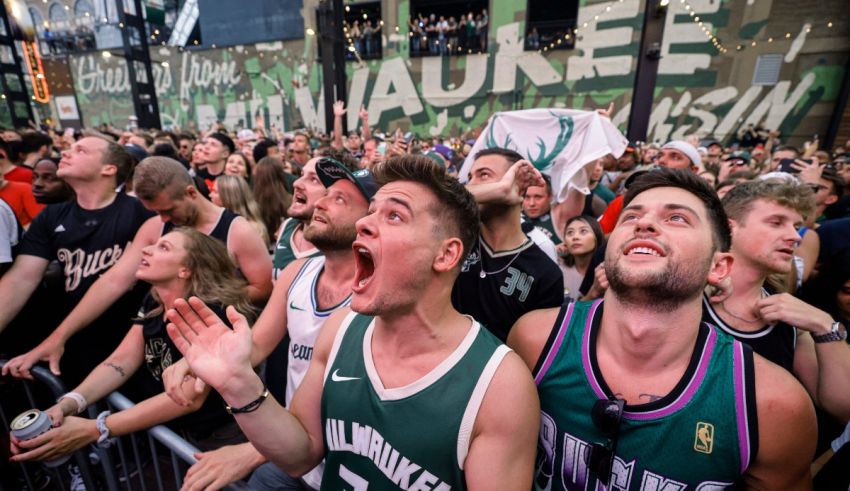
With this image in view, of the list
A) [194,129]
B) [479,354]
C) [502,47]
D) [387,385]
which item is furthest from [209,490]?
[194,129]

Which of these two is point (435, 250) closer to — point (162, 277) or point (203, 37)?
point (162, 277)

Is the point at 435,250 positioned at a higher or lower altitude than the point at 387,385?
higher

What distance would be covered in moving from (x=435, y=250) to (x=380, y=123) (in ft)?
67.2

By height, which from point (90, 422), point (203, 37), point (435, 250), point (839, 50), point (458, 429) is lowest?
point (90, 422)

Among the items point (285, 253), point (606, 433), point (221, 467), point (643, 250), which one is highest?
point (643, 250)

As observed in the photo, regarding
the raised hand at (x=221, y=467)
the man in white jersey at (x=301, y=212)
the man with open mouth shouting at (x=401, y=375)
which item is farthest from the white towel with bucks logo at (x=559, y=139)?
the raised hand at (x=221, y=467)

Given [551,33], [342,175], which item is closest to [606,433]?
[342,175]

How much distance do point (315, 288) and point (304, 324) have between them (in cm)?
22

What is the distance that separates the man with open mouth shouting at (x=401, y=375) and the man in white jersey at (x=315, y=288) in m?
0.44

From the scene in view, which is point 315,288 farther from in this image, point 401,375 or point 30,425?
point 30,425

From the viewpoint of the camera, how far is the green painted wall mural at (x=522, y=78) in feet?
49.7

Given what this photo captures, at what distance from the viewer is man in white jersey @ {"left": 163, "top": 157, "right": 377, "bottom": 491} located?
218cm

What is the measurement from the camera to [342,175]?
2479mm

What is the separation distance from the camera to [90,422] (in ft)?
6.48
